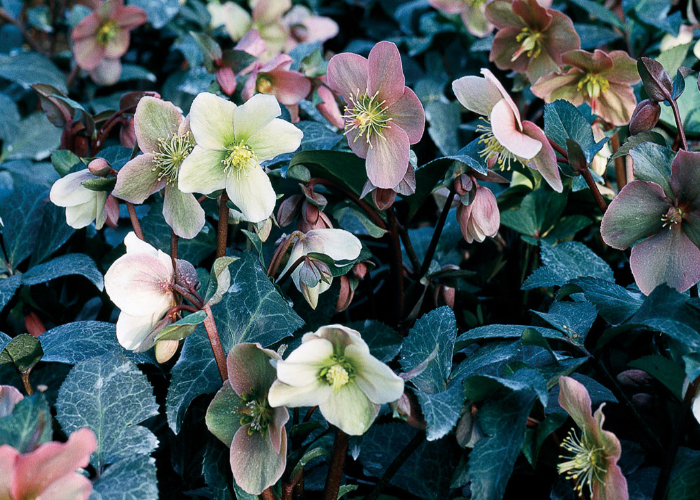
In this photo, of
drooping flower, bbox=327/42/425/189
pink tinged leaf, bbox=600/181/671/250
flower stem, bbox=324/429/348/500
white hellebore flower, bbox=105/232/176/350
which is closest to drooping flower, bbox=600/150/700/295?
pink tinged leaf, bbox=600/181/671/250

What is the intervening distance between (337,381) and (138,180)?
0.30 metres

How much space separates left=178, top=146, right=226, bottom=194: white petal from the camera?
622 millimetres

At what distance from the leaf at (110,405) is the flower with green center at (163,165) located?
0.48 feet

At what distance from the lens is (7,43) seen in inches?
60.4

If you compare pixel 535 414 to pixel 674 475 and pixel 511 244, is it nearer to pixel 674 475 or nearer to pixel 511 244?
pixel 674 475

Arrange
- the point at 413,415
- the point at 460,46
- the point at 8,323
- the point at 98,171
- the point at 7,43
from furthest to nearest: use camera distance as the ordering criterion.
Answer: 1. the point at 7,43
2. the point at 460,46
3. the point at 8,323
4. the point at 98,171
5. the point at 413,415

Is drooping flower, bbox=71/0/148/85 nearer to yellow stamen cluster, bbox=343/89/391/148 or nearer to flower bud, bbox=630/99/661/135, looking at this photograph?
yellow stamen cluster, bbox=343/89/391/148

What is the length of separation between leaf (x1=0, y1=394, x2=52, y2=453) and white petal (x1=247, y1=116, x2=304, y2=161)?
29 centimetres

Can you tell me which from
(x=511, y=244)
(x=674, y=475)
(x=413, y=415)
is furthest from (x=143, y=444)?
(x=511, y=244)

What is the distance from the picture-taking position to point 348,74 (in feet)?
2.34

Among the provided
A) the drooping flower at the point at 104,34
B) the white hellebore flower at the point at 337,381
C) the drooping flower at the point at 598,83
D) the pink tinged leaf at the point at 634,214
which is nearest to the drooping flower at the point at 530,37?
the drooping flower at the point at 598,83

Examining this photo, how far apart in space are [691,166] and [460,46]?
86cm

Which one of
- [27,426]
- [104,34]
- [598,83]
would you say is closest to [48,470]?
[27,426]

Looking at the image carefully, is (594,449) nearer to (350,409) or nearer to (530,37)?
(350,409)
